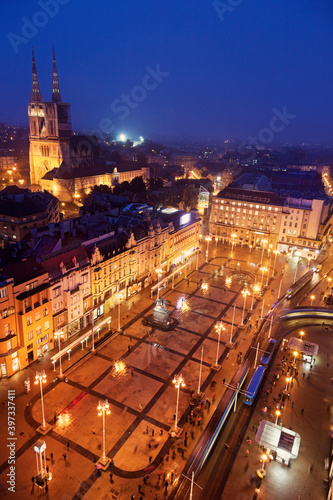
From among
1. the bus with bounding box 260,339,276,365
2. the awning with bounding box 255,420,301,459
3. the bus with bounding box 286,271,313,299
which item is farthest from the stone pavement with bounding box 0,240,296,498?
the bus with bounding box 286,271,313,299

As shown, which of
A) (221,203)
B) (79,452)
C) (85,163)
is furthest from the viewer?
(85,163)

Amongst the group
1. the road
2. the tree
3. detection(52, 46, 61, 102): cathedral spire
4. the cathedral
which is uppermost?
detection(52, 46, 61, 102): cathedral spire

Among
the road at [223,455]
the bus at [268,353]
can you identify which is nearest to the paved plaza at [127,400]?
the road at [223,455]

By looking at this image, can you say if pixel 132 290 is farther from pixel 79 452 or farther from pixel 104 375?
pixel 79 452

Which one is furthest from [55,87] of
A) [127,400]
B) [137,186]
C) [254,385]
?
[254,385]

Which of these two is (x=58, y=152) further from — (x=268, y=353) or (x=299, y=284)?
(x=268, y=353)

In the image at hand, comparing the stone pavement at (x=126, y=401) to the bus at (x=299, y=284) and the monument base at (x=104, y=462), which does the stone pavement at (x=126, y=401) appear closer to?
the monument base at (x=104, y=462)

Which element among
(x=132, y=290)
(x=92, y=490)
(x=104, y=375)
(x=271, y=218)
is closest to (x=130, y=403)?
(x=104, y=375)

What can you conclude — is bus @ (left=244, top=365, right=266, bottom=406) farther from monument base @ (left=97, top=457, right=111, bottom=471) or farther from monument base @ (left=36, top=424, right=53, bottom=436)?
monument base @ (left=36, top=424, right=53, bottom=436)
